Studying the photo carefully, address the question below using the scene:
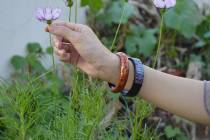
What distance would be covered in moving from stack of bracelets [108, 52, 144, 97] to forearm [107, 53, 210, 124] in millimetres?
21

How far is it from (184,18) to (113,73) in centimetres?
212

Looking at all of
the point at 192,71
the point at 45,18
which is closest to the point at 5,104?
the point at 45,18

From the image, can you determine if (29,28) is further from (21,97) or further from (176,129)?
(21,97)

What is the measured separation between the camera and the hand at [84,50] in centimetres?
136

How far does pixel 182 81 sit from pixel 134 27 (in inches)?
77.5

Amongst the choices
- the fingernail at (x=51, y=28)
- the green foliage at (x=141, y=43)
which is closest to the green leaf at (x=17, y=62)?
the green foliage at (x=141, y=43)

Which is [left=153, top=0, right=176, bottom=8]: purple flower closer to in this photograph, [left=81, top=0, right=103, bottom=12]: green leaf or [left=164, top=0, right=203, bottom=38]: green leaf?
[left=81, top=0, right=103, bottom=12]: green leaf

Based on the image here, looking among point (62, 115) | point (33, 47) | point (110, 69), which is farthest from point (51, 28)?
point (33, 47)

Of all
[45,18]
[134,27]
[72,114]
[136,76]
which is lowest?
[134,27]

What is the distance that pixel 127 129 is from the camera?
1.67 metres

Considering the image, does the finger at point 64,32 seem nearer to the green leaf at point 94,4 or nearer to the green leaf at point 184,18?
the green leaf at point 94,4

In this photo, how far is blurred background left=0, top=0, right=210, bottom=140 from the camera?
153 cm

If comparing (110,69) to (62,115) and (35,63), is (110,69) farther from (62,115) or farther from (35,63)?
(35,63)

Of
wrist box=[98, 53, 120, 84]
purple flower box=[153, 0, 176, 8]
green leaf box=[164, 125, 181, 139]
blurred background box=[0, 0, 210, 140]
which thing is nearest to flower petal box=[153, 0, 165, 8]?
purple flower box=[153, 0, 176, 8]
